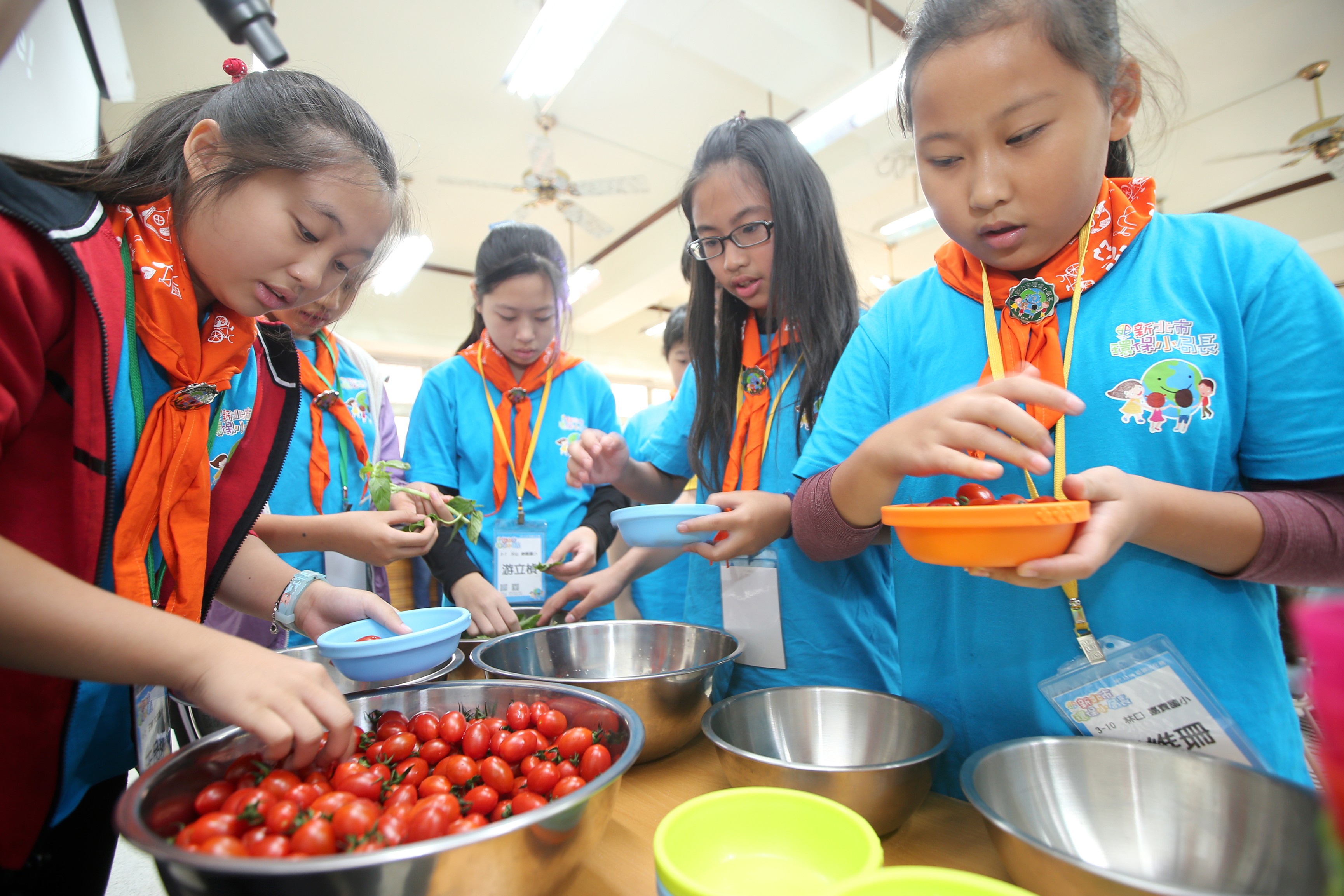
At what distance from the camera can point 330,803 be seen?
635mm

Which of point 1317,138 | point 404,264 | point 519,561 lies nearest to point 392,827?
point 519,561

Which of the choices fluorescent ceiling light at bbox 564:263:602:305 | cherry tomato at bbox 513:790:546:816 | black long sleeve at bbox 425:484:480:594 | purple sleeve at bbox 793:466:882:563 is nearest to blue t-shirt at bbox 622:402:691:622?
black long sleeve at bbox 425:484:480:594

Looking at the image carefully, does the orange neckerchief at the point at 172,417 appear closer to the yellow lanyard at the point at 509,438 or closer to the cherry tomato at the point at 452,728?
the cherry tomato at the point at 452,728

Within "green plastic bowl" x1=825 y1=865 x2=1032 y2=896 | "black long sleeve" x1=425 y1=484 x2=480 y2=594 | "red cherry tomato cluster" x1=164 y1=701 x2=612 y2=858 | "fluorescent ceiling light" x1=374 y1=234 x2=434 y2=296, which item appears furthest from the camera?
"fluorescent ceiling light" x1=374 y1=234 x2=434 y2=296

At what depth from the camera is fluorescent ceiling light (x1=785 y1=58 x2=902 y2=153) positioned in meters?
3.63

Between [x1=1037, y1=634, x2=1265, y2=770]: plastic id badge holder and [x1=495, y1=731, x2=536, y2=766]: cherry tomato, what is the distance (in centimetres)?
71

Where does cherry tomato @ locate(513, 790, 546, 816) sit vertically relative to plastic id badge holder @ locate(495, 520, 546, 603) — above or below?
below

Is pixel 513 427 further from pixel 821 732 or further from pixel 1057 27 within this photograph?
pixel 1057 27

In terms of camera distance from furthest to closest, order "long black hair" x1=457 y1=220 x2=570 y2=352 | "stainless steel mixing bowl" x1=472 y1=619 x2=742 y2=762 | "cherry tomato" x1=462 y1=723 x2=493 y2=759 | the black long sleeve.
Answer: "long black hair" x1=457 y1=220 x2=570 y2=352
the black long sleeve
"stainless steel mixing bowl" x1=472 y1=619 x2=742 y2=762
"cherry tomato" x1=462 y1=723 x2=493 y2=759

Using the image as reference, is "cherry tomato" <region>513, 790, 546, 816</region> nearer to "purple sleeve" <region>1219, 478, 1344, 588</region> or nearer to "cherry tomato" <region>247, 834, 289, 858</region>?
"cherry tomato" <region>247, 834, 289, 858</region>

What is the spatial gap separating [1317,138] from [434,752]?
697 centimetres

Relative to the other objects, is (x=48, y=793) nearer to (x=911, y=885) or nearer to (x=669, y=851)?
(x=669, y=851)

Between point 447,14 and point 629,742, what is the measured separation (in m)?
4.82

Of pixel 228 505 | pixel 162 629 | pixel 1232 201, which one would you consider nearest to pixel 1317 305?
pixel 162 629
